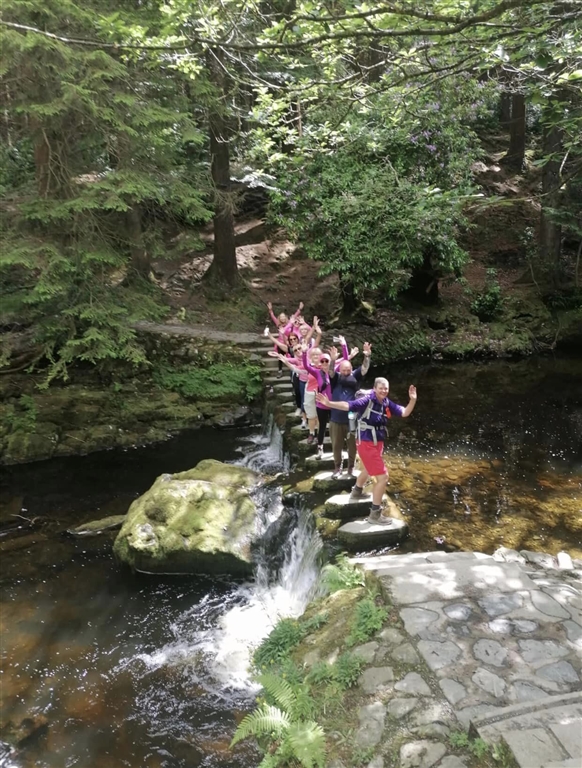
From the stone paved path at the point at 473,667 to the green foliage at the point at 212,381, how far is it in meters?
7.34

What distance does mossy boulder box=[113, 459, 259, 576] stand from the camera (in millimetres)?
7000

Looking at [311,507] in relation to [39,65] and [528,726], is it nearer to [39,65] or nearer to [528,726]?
[528,726]

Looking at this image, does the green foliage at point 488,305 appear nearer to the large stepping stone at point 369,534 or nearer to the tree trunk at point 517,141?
the tree trunk at point 517,141

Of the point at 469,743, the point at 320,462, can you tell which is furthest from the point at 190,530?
the point at 469,743

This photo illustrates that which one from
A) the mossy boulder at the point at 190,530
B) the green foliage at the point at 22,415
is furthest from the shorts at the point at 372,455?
the green foliage at the point at 22,415

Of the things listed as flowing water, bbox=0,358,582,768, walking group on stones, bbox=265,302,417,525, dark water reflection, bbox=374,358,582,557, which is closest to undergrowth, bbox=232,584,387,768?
flowing water, bbox=0,358,582,768

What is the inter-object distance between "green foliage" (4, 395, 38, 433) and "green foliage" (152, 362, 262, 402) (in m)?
2.57

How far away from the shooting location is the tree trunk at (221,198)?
12934mm

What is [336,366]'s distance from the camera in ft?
22.9

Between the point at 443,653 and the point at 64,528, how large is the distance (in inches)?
254

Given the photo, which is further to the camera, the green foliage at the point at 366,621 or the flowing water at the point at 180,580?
the flowing water at the point at 180,580

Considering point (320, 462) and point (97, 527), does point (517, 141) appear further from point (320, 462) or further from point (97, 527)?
point (97, 527)

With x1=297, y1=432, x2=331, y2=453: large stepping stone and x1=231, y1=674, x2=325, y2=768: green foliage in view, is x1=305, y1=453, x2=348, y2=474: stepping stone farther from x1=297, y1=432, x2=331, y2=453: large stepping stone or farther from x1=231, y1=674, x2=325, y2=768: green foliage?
x1=231, y1=674, x2=325, y2=768: green foliage

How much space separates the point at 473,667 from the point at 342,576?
1801 millimetres
